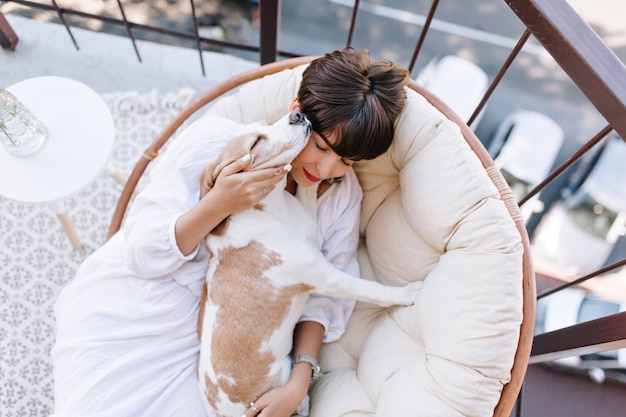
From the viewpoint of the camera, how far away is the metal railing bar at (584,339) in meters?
1.24

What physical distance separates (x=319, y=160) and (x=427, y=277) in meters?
0.49

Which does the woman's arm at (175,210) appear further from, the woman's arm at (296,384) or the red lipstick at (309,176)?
the woman's arm at (296,384)

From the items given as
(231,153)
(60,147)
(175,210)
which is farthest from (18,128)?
(231,153)

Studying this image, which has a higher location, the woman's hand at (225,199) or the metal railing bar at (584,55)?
the metal railing bar at (584,55)

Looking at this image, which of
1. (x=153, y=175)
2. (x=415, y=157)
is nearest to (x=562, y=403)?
(x=415, y=157)

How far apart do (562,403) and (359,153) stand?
1317 millimetres

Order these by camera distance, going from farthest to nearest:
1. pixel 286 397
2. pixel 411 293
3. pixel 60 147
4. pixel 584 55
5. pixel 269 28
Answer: pixel 269 28 < pixel 60 147 < pixel 411 293 < pixel 286 397 < pixel 584 55

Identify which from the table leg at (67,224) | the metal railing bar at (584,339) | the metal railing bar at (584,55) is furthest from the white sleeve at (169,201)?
the metal railing bar at (584,339)

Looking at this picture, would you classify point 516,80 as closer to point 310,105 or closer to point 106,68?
point 106,68

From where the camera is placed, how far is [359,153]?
1.15m

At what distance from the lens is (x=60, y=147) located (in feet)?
5.41

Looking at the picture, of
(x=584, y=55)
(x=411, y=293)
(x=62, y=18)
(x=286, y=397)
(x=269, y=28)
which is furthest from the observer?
(x=62, y=18)

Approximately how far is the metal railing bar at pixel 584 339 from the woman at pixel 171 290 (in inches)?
23.0

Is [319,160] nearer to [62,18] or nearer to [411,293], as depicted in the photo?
[411,293]
